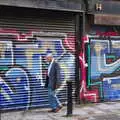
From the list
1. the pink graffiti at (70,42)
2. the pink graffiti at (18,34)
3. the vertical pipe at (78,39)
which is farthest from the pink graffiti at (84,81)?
the pink graffiti at (18,34)

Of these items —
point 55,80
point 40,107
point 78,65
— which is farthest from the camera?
point 78,65

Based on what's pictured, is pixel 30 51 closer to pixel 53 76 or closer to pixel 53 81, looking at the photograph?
pixel 53 76

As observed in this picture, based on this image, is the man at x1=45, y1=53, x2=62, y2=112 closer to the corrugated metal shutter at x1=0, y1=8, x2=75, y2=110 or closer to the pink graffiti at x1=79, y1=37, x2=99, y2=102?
the corrugated metal shutter at x1=0, y1=8, x2=75, y2=110

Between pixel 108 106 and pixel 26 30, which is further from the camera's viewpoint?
pixel 108 106

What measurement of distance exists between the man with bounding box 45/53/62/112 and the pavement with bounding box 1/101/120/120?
0.90ft

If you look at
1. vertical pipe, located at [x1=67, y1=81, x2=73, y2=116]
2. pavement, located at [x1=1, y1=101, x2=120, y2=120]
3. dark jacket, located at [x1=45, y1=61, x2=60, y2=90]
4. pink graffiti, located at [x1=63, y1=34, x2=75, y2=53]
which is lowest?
pavement, located at [x1=1, y1=101, x2=120, y2=120]

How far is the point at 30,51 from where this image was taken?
13.0m

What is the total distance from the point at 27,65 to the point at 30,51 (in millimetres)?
437

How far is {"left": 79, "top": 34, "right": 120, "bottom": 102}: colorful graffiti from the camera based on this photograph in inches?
561

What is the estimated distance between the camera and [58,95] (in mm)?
13648

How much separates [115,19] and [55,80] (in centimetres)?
351

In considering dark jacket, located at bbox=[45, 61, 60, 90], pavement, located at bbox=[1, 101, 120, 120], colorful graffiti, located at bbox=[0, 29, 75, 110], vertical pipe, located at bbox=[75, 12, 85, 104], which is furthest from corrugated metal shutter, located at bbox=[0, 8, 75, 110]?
dark jacket, located at bbox=[45, 61, 60, 90]

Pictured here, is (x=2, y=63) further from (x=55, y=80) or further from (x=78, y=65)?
(x=78, y=65)

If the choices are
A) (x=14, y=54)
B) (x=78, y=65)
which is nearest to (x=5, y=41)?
(x=14, y=54)
